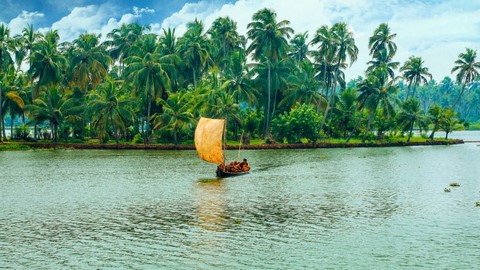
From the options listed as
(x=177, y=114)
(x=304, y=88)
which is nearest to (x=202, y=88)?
(x=177, y=114)

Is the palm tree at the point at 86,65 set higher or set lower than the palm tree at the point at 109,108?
higher

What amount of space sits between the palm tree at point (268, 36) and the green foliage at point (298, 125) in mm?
5015

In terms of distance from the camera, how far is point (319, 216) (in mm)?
26312

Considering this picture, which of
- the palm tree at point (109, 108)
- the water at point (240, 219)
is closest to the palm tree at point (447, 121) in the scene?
the water at point (240, 219)

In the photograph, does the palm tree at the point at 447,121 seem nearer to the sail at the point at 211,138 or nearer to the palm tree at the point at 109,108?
the palm tree at the point at 109,108

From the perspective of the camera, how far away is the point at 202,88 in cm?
8062

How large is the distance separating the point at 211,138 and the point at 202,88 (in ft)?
122

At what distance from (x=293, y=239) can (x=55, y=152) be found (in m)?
57.3

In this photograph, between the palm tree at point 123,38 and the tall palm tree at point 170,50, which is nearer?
the tall palm tree at point 170,50

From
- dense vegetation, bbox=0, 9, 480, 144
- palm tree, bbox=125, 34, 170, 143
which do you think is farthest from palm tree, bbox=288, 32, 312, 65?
palm tree, bbox=125, 34, 170, 143

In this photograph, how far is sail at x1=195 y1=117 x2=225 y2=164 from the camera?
4425cm

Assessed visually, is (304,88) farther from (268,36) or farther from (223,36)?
(223,36)

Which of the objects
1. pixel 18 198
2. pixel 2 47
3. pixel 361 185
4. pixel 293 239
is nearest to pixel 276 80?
pixel 2 47

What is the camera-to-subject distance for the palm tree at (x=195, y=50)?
3425 inches
